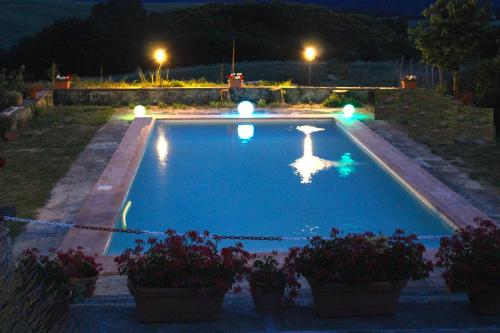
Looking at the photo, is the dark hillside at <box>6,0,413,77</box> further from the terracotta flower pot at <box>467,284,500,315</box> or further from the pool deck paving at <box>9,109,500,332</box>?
the terracotta flower pot at <box>467,284,500,315</box>

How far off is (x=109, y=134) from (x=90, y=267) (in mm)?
9327

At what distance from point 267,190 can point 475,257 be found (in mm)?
6253

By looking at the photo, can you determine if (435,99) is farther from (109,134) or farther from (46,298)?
(46,298)

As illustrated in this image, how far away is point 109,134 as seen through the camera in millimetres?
14430

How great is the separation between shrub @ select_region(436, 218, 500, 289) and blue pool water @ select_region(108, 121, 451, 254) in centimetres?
320

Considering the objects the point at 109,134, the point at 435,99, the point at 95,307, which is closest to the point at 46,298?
the point at 95,307

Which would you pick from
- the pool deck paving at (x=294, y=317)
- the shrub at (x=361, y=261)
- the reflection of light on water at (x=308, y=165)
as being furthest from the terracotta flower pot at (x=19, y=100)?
the shrub at (x=361, y=261)

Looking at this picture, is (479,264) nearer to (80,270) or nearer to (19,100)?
(80,270)

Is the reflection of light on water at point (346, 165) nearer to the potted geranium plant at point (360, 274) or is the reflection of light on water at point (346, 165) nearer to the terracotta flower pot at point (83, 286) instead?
the terracotta flower pot at point (83, 286)

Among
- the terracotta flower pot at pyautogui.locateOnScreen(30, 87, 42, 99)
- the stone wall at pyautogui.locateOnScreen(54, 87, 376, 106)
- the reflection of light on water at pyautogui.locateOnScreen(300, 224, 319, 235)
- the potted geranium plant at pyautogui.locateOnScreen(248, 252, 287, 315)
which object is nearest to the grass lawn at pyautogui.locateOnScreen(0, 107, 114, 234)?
the terracotta flower pot at pyautogui.locateOnScreen(30, 87, 42, 99)

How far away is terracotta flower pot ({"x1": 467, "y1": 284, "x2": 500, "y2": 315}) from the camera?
14.9ft

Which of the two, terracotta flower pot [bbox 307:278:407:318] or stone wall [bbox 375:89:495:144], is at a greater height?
stone wall [bbox 375:89:495:144]

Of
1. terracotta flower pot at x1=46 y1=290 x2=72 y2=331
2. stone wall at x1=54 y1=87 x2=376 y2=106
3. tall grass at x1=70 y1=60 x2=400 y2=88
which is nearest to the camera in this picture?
terracotta flower pot at x1=46 y1=290 x2=72 y2=331

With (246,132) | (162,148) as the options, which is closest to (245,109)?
(246,132)
